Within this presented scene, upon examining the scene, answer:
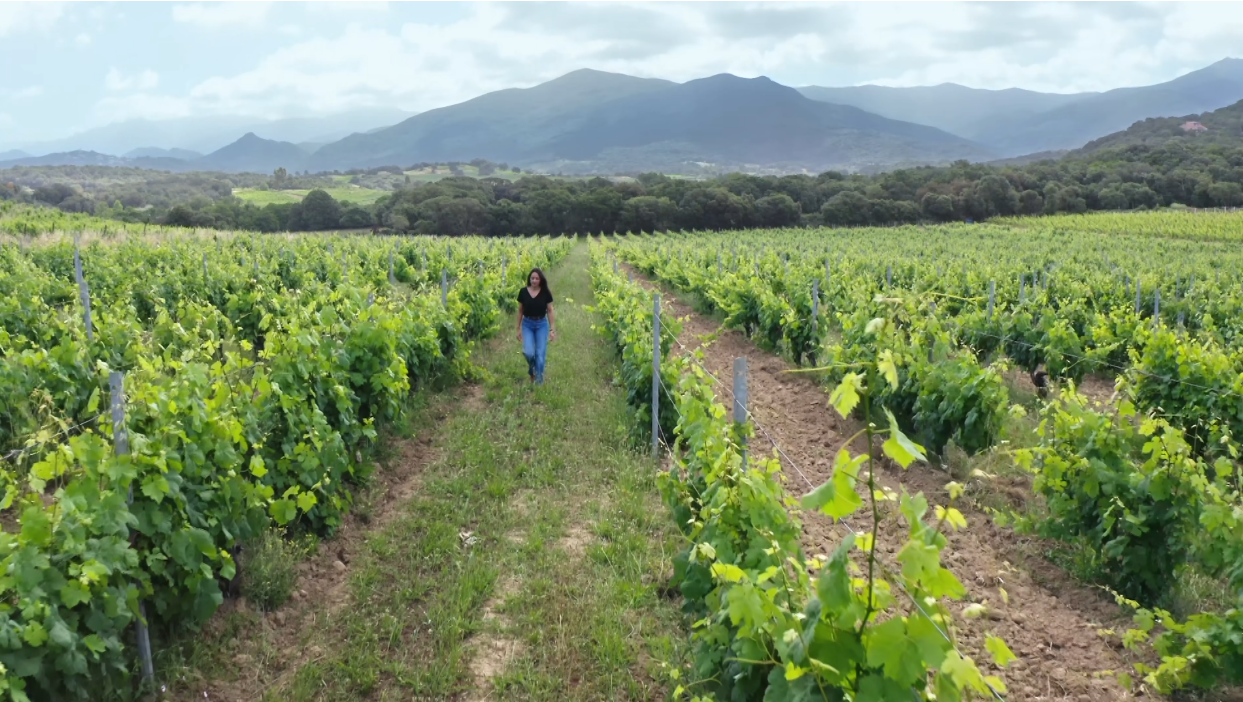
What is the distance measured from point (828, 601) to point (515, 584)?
3.28 metres

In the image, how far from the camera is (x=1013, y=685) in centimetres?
404

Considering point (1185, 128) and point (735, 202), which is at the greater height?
point (1185, 128)

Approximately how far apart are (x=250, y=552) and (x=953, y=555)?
472cm

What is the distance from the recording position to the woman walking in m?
9.27

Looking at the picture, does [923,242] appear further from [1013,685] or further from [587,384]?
[1013,685]

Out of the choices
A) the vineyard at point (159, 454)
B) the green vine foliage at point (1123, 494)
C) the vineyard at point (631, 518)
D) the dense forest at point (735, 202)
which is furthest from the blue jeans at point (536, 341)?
the dense forest at point (735, 202)

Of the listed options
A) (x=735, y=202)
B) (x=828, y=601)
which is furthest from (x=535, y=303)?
(x=735, y=202)

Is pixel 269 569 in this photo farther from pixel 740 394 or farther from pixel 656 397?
pixel 656 397

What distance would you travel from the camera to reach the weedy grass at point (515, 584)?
3.98m

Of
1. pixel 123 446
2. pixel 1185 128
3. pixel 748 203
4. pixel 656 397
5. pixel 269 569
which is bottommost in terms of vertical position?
pixel 269 569

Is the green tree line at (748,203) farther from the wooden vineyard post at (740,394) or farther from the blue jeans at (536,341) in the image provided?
the wooden vineyard post at (740,394)

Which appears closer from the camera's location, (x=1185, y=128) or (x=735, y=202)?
(x=735, y=202)

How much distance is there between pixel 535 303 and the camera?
9289mm

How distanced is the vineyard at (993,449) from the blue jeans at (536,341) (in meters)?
1.05
